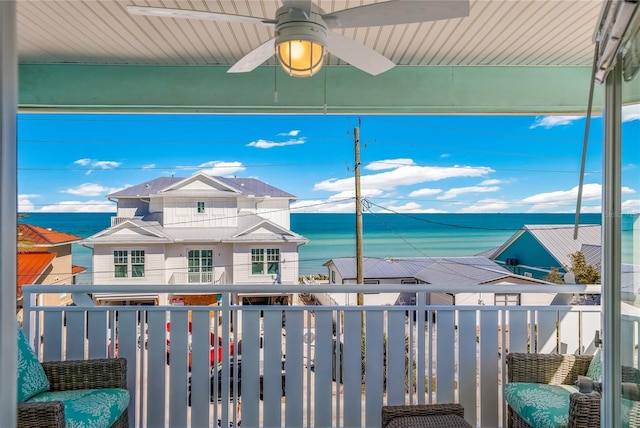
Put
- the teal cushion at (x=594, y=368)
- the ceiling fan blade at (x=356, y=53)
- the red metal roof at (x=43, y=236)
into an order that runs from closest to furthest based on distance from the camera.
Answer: the ceiling fan blade at (x=356, y=53) < the teal cushion at (x=594, y=368) < the red metal roof at (x=43, y=236)

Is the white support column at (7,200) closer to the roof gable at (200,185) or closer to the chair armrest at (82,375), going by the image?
the chair armrest at (82,375)

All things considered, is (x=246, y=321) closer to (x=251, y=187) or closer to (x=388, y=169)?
(x=251, y=187)

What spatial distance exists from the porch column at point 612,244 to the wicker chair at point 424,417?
0.99 meters

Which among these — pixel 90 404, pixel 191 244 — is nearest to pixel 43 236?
pixel 191 244

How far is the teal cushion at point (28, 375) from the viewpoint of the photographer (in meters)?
2.20

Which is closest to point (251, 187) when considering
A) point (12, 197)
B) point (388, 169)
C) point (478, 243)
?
point (388, 169)

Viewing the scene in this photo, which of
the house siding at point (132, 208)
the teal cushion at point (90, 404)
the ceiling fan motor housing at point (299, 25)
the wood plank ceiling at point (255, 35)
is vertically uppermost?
the wood plank ceiling at point (255, 35)

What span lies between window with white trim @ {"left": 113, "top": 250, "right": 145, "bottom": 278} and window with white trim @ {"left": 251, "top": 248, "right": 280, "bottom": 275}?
101cm

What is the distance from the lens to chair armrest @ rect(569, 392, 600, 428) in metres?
1.93

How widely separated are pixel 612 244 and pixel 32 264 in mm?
4187

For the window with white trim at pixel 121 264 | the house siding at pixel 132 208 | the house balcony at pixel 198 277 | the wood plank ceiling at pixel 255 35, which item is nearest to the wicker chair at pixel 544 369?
the wood plank ceiling at pixel 255 35

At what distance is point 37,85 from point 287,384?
2.80 m

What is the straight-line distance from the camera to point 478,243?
4.73 m

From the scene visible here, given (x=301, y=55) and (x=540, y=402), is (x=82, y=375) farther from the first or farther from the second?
(x=540, y=402)
